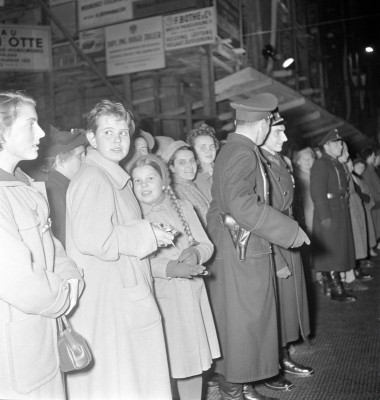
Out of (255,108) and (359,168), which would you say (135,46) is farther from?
(255,108)

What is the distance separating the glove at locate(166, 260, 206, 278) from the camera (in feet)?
Result: 7.82

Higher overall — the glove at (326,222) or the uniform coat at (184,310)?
the glove at (326,222)

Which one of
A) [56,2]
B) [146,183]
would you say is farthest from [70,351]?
[56,2]

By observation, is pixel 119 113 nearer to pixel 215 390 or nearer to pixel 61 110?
pixel 215 390

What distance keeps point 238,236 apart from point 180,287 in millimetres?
463

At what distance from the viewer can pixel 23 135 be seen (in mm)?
1927

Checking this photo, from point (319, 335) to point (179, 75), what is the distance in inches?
276

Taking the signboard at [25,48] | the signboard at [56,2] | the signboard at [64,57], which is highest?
the signboard at [56,2]

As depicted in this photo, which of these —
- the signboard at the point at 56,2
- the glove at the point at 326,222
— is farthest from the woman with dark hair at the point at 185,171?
the signboard at the point at 56,2

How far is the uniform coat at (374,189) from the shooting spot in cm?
856

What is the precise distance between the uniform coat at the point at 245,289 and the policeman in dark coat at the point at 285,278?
9.1 inches

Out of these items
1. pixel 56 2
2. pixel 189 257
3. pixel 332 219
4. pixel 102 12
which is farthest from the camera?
pixel 56 2

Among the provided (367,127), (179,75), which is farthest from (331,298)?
(367,127)

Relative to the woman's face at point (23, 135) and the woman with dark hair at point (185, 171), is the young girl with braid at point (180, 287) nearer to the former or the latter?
the woman with dark hair at point (185, 171)
